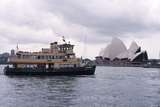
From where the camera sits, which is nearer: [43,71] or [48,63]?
[43,71]

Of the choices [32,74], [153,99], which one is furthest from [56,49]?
[153,99]

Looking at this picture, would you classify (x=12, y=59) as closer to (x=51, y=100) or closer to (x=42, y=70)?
(x=42, y=70)

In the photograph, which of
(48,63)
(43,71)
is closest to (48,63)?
(48,63)

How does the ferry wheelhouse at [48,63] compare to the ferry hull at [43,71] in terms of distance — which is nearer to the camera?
the ferry hull at [43,71]

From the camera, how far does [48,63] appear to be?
301ft

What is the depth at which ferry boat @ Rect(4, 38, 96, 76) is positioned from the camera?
8950 centimetres

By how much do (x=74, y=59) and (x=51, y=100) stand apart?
164 feet

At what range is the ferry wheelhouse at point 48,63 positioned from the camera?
294ft

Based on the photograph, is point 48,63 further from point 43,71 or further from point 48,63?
point 43,71

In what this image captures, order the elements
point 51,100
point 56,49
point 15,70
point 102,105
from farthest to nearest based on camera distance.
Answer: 1. point 56,49
2. point 15,70
3. point 51,100
4. point 102,105

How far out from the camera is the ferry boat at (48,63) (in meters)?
89.5

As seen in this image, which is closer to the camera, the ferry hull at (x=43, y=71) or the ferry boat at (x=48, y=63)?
the ferry hull at (x=43, y=71)

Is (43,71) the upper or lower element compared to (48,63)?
lower

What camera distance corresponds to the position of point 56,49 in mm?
95375
